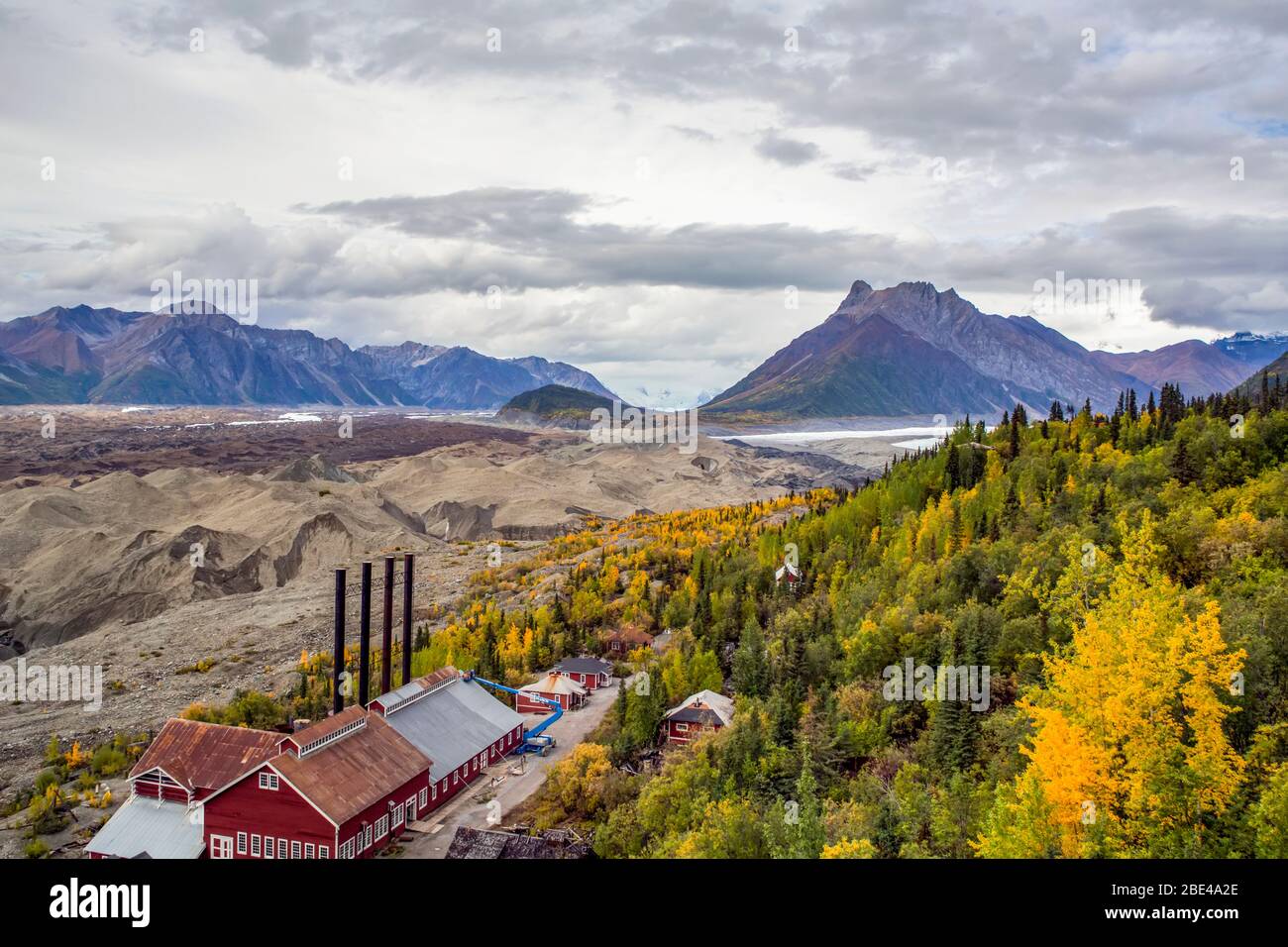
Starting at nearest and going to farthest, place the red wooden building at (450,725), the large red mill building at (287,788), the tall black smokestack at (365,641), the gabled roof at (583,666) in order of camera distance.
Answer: the large red mill building at (287,788)
the red wooden building at (450,725)
the tall black smokestack at (365,641)
the gabled roof at (583,666)

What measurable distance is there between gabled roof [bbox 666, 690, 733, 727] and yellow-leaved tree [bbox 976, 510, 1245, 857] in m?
28.0

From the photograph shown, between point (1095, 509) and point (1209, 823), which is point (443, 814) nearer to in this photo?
point (1209, 823)

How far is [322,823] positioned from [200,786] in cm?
821

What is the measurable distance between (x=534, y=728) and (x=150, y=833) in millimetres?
23682

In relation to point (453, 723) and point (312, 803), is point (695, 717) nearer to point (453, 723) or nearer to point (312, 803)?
point (453, 723)

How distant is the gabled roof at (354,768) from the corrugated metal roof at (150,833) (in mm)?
5999

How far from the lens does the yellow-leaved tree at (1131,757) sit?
19828 mm

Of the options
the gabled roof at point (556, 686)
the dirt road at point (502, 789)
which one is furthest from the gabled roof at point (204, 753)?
the gabled roof at point (556, 686)

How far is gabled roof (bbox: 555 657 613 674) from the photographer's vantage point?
6619 centimetres

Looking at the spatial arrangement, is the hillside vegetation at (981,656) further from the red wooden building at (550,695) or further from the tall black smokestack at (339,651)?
the red wooden building at (550,695)

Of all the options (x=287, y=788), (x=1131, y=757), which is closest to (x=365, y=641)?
(x=287, y=788)

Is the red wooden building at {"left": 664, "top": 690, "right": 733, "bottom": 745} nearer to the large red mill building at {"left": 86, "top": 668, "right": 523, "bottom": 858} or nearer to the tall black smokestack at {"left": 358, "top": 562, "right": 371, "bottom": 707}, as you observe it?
the large red mill building at {"left": 86, "top": 668, "right": 523, "bottom": 858}

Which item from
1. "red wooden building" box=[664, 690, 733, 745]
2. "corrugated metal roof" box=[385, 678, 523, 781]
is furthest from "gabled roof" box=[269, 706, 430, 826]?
"red wooden building" box=[664, 690, 733, 745]

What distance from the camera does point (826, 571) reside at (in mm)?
79500
